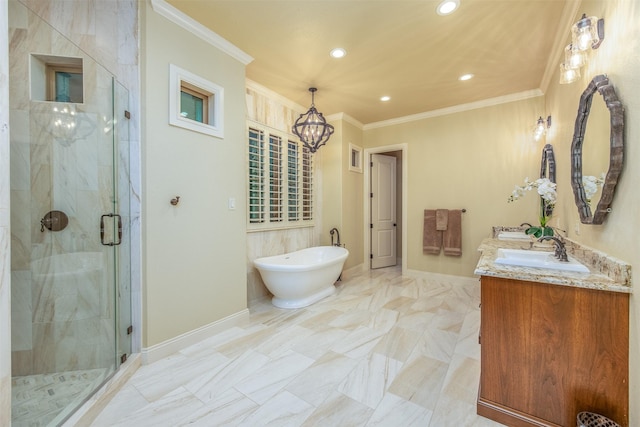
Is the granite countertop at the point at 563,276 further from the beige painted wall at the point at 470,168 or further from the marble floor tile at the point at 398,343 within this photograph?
the beige painted wall at the point at 470,168

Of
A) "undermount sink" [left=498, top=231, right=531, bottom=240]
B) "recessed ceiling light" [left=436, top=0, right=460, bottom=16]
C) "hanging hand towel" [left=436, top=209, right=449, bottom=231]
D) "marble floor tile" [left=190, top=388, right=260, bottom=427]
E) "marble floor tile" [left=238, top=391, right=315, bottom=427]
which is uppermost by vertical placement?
"recessed ceiling light" [left=436, top=0, right=460, bottom=16]

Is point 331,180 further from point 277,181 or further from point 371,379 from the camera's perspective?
point 371,379

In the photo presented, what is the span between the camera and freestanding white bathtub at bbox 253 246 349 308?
3.04 meters

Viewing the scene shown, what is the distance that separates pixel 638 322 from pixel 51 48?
152 inches

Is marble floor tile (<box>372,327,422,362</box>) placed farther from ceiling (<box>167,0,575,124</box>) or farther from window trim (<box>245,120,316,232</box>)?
ceiling (<box>167,0,575,124</box>)

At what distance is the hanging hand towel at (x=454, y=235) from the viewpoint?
4.05m

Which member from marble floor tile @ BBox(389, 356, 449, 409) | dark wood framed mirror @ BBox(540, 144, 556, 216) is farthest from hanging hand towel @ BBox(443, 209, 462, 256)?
marble floor tile @ BBox(389, 356, 449, 409)

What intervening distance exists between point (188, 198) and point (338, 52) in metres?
2.05

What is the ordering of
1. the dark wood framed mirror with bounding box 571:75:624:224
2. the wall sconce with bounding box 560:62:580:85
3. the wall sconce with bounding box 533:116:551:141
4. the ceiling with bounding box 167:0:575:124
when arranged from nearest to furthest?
the dark wood framed mirror with bounding box 571:75:624:224
the wall sconce with bounding box 560:62:580:85
the ceiling with bounding box 167:0:575:124
the wall sconce with bounding box 533:116:551:141

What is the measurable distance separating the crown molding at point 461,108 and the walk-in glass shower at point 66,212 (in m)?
3.94

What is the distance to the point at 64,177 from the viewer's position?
A: 1956mm

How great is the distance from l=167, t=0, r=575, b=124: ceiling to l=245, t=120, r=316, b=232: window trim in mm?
617

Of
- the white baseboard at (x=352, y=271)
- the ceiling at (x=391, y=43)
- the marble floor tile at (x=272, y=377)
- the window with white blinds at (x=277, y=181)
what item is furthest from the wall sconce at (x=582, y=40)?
the white baseboard at (x=352, y=271)

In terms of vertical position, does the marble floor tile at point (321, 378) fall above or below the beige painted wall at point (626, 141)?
below
